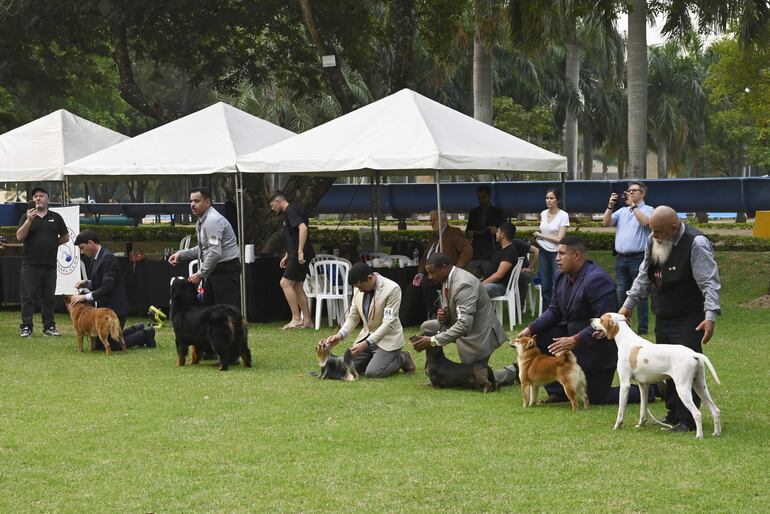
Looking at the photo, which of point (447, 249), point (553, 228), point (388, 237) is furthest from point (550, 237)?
point (388, 237)

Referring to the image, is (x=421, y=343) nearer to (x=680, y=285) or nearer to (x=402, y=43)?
(x=680, y=285)

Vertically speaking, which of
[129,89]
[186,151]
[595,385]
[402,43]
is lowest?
[595,385]

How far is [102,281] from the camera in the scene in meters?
12.5

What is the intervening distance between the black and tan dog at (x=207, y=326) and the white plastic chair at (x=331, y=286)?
10.9 feet

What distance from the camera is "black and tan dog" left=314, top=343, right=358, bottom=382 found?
1034 cm

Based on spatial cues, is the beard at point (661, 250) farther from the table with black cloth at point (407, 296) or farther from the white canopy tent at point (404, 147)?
the table with black cloth at point (407, 296)

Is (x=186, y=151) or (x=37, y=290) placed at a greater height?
(x=186, y=151)

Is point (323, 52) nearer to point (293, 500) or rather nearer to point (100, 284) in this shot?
point (100, 284)

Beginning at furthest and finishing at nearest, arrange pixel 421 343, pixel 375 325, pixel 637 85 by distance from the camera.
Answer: pixel 637 85 → pixel 375 325 → pixel 421 343

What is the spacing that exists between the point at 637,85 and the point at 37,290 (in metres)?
14.1

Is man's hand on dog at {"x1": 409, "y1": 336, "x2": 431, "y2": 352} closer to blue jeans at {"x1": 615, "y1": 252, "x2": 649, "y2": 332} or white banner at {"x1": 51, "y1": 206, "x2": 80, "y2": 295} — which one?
blue jeans at {"x1": 615, "y1": 252, "x2": 649, "y2": 332}

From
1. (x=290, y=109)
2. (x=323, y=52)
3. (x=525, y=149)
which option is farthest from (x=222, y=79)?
Result: (x=290, y=109)

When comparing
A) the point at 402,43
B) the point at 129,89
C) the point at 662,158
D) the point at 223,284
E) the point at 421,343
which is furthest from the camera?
the point at 662,158

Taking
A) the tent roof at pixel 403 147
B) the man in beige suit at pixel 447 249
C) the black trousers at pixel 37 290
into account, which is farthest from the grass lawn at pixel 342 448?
the tent roof at pixel 403 147
